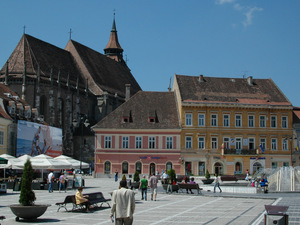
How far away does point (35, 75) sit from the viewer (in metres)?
73.6

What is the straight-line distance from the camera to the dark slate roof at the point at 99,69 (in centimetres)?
9031

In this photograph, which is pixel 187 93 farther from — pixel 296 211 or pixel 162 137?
pixel 296 211

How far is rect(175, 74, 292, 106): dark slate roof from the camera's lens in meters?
55.8

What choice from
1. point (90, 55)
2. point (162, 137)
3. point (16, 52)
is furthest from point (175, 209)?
point (90, 55)

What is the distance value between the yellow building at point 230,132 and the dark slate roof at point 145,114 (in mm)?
1484

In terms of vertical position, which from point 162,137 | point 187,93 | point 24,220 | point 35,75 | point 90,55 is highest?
point 90,55

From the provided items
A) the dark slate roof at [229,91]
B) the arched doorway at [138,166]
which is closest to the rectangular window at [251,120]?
the dark slate roof at [229,91]

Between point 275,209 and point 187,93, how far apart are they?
43313 mm

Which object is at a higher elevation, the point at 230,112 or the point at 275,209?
the point at 230,112

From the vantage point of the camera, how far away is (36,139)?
55344 mm

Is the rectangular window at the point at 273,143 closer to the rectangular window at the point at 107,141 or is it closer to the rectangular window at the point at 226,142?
the rectangular window at the point at 226,142

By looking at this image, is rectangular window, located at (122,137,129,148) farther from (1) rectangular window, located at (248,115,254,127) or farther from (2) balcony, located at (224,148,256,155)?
(1) rectangular window, located at (248,115,254,127)

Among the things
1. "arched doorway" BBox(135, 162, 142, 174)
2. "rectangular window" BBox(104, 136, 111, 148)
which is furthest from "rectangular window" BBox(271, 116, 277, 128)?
"rectangular window" BBox(104, 136, 111, 148)

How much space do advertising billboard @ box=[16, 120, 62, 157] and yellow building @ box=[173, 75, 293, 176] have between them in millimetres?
17132
